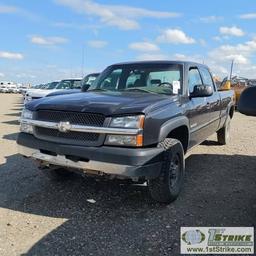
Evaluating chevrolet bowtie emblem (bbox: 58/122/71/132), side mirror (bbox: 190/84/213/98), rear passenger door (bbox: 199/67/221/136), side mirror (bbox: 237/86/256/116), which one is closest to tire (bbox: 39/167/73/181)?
chevrolet bowtie emblem (bbox: 58/122/71/132)

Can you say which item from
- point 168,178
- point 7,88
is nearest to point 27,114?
point 168,178

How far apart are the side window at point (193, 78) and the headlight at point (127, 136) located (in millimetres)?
1862

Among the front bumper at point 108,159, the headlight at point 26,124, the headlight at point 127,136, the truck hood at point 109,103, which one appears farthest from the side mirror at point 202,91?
the headlight at point 26,124

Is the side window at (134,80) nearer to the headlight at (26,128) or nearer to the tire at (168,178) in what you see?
the tire at (168,178)

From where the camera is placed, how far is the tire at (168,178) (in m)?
4.47

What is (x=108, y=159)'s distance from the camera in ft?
13.5

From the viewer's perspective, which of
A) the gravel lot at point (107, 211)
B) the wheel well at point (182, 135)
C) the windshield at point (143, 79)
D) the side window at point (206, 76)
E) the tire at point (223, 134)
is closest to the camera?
the gravel lot at point (107, 211)

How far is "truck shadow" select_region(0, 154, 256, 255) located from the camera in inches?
148

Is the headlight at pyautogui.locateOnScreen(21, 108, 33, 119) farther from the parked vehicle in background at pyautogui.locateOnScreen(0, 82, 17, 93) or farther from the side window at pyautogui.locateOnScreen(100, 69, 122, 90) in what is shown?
the parked vehicle in background at pyautogui.locateOnScreen(0, 82, 17, 93)

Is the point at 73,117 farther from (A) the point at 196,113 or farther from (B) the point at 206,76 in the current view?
(B) the point at 206,76

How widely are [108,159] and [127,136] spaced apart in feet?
1.08

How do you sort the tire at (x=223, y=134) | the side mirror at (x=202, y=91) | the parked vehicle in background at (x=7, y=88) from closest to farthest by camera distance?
1. the side mirror at (x=202, y=91)
2. the tire at (x=223, y=134)
3. the parked vehicle in background at (x=7, y=88)

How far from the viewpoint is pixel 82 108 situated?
14.4 feet

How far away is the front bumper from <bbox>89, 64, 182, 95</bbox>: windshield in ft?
4.95
